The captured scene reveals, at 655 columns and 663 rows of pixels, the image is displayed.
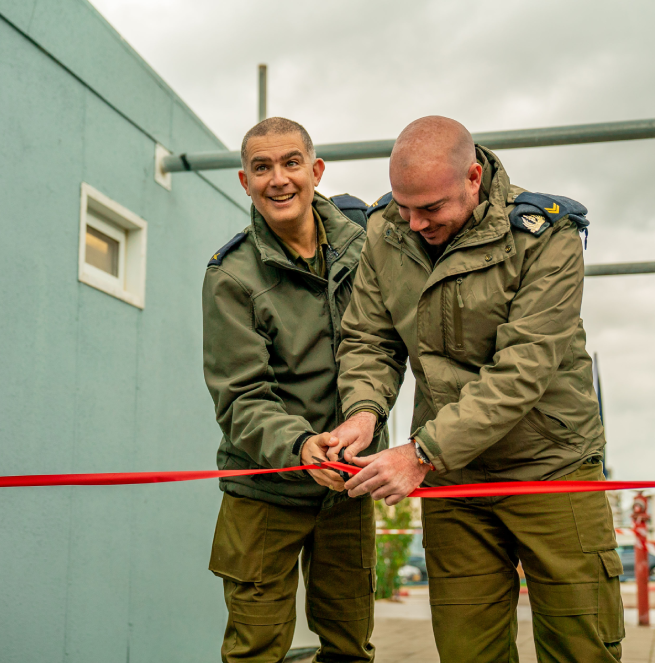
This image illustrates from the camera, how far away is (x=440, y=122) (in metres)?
2.46

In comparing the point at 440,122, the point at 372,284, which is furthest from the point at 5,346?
the point at 440,122

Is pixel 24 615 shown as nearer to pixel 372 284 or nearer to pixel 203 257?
pixel 372 284

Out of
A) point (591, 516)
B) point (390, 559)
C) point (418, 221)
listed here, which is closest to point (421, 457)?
point (591, 516)

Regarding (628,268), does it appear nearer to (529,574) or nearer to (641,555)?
(641,555)

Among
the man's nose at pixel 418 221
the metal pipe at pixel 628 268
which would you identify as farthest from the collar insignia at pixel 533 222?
the metal pipe at pixel 628 268

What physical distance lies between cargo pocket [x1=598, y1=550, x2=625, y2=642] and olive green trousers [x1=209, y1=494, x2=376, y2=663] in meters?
0.90

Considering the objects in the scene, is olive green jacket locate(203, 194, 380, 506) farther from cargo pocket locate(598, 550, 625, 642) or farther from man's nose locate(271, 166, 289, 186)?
cargo pocket locate(598, 550, 625, 642)

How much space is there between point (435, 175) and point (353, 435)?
86cm

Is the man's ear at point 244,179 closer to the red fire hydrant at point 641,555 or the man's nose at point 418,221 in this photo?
the man's nose at point 418,221

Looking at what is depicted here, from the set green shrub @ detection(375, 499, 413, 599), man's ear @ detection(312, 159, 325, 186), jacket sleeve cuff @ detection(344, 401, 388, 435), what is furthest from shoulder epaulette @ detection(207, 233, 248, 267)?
green shrub @ detection(375, 499, 413, 599)

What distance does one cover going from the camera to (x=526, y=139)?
4625mm

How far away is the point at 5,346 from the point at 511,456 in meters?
2.41

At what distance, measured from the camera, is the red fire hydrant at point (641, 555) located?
8180mm

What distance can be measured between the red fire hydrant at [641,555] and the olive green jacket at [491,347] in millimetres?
6591
